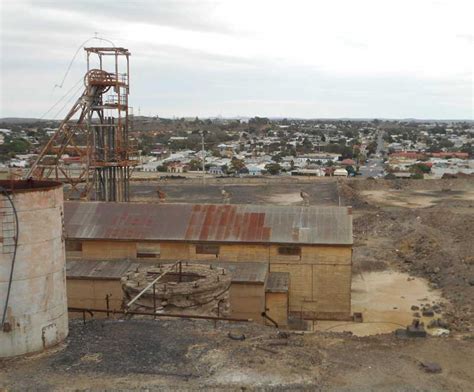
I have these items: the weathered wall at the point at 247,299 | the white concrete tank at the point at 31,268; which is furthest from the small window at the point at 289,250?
the white concrete tank at the point at 31,268

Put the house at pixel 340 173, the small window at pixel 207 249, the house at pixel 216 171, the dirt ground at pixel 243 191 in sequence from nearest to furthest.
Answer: the small window at pixel 207 249, the dirt ground at pixel 243 191, the house at pixel 340 173, the house at pixel 216 171

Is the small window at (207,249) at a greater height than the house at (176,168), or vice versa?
the small window at (207,249)

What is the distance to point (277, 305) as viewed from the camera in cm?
2439

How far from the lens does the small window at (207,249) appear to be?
27.5 metres

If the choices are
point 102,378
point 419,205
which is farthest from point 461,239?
point 102,378

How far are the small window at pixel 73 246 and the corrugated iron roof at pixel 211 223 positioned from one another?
0.36 meters

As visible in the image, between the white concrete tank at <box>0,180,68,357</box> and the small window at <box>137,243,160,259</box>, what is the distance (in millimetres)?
11999

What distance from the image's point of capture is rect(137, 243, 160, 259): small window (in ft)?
91.7

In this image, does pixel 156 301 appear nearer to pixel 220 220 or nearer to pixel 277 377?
pixel 277 377

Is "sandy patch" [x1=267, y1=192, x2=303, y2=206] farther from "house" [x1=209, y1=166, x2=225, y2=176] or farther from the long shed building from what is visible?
the long shed building

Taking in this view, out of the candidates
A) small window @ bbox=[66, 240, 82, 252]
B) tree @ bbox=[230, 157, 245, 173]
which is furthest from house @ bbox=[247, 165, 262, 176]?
small window @ bbox=[66, 240, 82, 252]

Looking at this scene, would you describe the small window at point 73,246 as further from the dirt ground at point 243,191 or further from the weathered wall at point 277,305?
the dirt ground at point 243,191

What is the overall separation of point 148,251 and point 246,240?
5090 mm

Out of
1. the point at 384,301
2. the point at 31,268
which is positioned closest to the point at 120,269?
the point at 31,268
